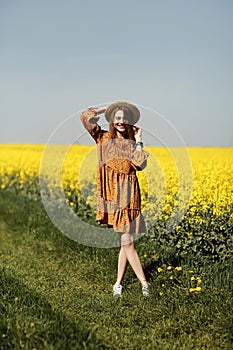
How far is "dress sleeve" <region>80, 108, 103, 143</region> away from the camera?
5.58 metres

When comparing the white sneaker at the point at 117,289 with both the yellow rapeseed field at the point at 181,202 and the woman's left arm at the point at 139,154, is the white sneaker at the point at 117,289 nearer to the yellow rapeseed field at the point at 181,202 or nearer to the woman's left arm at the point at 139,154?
the yellow rapeseed field at the point at 181,202

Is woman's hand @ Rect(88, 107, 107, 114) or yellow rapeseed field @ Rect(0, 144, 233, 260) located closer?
Answer: woman's hand @ Rect(88, 107, 107, 114)

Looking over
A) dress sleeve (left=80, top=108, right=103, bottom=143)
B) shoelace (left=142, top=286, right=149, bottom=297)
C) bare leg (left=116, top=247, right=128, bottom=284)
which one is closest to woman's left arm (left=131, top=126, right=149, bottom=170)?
dress sleeve (left=80, top=108, right=103, bottom=143)

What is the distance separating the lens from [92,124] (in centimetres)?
557

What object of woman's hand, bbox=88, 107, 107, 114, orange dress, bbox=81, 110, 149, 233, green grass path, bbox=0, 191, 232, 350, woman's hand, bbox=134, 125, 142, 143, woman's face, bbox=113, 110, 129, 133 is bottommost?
green grass path, bbox=0, 191, 232, 350

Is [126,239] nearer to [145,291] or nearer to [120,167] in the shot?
[145,291]

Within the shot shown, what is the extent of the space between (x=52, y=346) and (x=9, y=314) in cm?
81

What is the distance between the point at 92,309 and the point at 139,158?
139 cm

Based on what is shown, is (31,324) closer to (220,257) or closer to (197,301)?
(197,301)

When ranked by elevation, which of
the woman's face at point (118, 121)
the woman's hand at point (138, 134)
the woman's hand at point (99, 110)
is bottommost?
the woman's hand at point (138, 134)

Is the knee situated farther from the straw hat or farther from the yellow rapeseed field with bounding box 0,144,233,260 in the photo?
the straw hat

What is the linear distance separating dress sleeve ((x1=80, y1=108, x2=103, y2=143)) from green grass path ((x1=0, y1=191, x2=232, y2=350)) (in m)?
1.49

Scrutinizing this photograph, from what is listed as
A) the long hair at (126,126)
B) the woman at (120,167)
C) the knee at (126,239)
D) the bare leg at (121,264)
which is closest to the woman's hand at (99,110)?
the woman at (120,167)

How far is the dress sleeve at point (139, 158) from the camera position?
18.0ft
